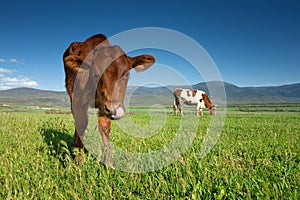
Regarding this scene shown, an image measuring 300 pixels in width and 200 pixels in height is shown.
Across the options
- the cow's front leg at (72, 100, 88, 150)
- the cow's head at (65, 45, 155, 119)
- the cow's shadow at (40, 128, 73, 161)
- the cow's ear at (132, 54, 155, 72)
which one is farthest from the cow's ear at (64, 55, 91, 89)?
the cow's shadow at (40, 128, 73, 161)

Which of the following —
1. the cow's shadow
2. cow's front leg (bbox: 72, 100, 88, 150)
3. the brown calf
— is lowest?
the cow's shadow

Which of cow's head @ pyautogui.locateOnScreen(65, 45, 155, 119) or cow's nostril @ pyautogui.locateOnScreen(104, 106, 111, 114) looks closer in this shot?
cow's nostril @ pyautogui.locateOnScreen(104, 106, 111, 114)

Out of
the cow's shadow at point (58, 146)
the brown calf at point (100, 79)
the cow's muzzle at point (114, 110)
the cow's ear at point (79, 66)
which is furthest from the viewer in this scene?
the cow's ear at point (79, 66)

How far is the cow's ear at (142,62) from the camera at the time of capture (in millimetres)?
5846

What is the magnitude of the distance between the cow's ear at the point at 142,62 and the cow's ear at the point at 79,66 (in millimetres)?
1033

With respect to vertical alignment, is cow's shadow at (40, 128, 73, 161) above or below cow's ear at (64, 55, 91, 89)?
below

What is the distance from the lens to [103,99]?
4.91m

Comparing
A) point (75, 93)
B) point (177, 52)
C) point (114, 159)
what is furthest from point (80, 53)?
point (114, 159)

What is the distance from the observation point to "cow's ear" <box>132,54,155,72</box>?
19.2 ft

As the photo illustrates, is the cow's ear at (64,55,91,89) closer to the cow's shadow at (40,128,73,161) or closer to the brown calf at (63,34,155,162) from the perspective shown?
the brown calf at (63,34,155,162)

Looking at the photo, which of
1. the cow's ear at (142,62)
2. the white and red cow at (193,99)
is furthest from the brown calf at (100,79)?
the white and red cow at (193,99)

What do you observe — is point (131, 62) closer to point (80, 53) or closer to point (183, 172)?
point (80, 53)

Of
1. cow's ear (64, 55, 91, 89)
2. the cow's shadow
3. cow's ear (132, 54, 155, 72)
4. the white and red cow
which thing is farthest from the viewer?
the white and red cow

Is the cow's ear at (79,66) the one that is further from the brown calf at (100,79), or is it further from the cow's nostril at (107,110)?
the cow's nostril at (107,110)
